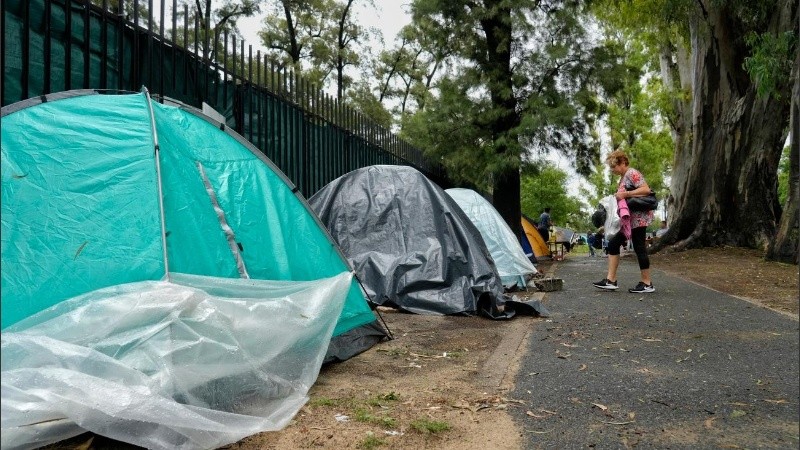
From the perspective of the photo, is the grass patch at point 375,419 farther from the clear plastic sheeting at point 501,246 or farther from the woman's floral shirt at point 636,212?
the woman's floral shirt at point 636,212

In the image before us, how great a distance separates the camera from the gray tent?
6.19 meters

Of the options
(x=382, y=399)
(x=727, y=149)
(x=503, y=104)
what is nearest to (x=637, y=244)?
(x=382, y=399)

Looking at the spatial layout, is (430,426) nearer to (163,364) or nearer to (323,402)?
(323,402)

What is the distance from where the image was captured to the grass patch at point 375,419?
2857mm

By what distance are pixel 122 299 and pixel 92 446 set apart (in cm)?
60

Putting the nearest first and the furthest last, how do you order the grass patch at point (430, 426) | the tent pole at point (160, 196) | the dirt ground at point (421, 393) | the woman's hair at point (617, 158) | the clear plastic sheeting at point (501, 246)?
the dirt ground at point (421, 393) < the grass patch at point (430, 426) < the tent pole at point (160, 196) < the woman's hair at point (617, 158) < the clear plastic sheeting at point (501, 246)

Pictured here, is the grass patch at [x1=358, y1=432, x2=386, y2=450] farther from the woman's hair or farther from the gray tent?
the woman's hair

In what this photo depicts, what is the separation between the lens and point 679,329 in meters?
4.97

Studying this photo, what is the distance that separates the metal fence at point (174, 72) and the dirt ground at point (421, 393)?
6.14 ft

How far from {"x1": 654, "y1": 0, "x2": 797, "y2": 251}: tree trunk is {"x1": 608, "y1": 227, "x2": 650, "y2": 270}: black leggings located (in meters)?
6.56

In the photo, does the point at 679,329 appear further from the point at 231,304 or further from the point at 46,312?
the point at 46,312

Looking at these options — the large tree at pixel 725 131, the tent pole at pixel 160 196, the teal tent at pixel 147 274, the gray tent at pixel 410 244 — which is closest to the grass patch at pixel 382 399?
the teal tent at pixel 147 274

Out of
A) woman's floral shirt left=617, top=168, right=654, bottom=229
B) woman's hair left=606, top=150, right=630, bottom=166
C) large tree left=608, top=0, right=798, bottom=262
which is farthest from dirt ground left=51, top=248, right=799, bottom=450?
large tree left=608, top=0, right=798, bottom=262

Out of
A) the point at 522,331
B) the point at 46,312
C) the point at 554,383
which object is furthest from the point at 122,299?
the point at 522,331
